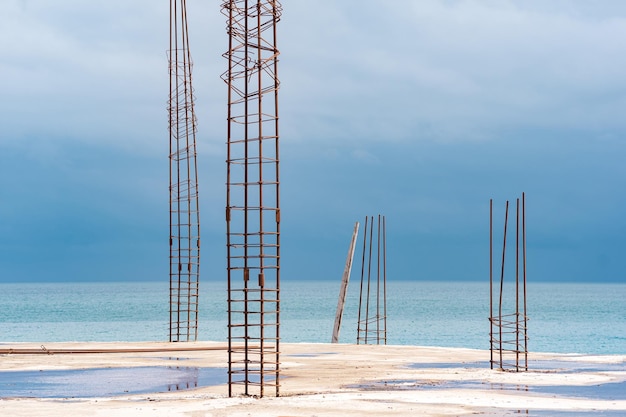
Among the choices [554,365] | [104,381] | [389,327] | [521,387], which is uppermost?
[521,387]

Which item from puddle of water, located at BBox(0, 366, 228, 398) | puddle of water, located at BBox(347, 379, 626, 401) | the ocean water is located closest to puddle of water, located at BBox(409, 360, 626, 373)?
puddle of water, located at BBox(347, 379, 626, 401)

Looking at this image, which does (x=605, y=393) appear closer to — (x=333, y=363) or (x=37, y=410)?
(x=333, y=363)

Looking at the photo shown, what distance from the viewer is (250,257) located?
19969 mm

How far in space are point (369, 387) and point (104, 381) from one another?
687 centimetres

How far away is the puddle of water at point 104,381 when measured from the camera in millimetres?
22734

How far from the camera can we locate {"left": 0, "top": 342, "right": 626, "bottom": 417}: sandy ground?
64.2 feet

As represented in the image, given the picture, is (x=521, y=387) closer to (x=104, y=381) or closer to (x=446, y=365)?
(x=446, y=365)

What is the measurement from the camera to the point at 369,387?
23.5 metres

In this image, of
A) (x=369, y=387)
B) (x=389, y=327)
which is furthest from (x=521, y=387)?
(x=389, y=327)

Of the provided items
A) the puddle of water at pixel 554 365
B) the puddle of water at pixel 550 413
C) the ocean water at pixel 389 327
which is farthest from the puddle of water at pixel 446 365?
the ocean water at pixel 389 327

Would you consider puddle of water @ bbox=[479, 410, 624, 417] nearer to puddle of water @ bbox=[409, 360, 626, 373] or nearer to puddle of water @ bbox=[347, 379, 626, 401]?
puddle of water @ bbox=[347, 379, 626, 401]

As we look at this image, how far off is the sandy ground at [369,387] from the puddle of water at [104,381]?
0.79 m

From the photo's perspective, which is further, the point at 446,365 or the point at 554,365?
the point at 554,365

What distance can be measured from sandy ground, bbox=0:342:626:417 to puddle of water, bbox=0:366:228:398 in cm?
79
